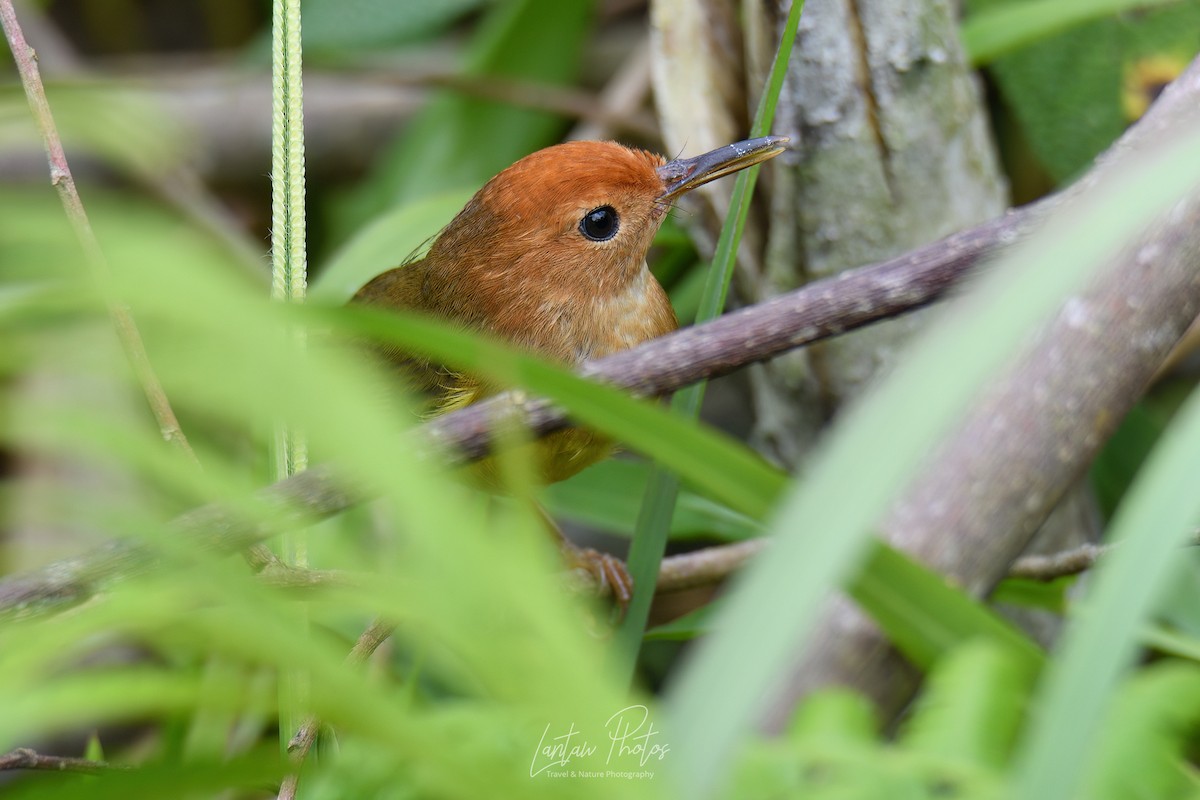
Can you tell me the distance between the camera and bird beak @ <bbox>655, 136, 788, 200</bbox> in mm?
1719

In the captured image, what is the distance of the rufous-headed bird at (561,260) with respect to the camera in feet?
6.47

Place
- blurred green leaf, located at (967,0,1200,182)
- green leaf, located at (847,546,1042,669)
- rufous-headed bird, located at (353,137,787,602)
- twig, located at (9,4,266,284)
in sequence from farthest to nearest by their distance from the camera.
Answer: twig, located at (9,4,266,284), blurred green leaf, located at (967,0,1200,182), rufous-headed bird, located at (353,137,787,602), green leaf, located at (847,546,1042,669)

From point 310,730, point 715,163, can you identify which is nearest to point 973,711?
point 310,730

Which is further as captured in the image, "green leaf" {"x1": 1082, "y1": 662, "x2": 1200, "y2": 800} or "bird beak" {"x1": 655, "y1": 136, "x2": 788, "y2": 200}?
"bird beak" {"x1": 655, "y1": 136, "x2": 788, "y2": 200}

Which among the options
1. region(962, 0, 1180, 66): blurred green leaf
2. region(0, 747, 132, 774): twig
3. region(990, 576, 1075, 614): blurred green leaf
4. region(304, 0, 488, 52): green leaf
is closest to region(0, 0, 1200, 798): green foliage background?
region(0, 747, 132, 774): twig

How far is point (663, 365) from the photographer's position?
3.55ft

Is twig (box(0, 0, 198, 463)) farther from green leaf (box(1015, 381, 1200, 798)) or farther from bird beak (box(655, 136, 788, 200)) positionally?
bird beak (box(655, 136, 788, 200))

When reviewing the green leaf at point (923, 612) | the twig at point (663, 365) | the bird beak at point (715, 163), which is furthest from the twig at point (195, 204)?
the green leaf at point (923, 612)

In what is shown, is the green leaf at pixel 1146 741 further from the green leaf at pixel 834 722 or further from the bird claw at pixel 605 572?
the bird claw at pixel 605 572

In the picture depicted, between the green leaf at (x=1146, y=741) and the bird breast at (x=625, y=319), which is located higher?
the bird breast at (x=625, y=319)

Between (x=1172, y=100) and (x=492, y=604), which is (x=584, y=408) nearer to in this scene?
(x=492, y=604)

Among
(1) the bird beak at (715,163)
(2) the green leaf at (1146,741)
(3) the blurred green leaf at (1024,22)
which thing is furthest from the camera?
(3) the blurred green leaf at (1024,22)

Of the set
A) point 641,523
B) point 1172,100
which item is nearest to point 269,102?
point 641,523

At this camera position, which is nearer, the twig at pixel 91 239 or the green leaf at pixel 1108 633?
the green leaf at pixel 1108 633
